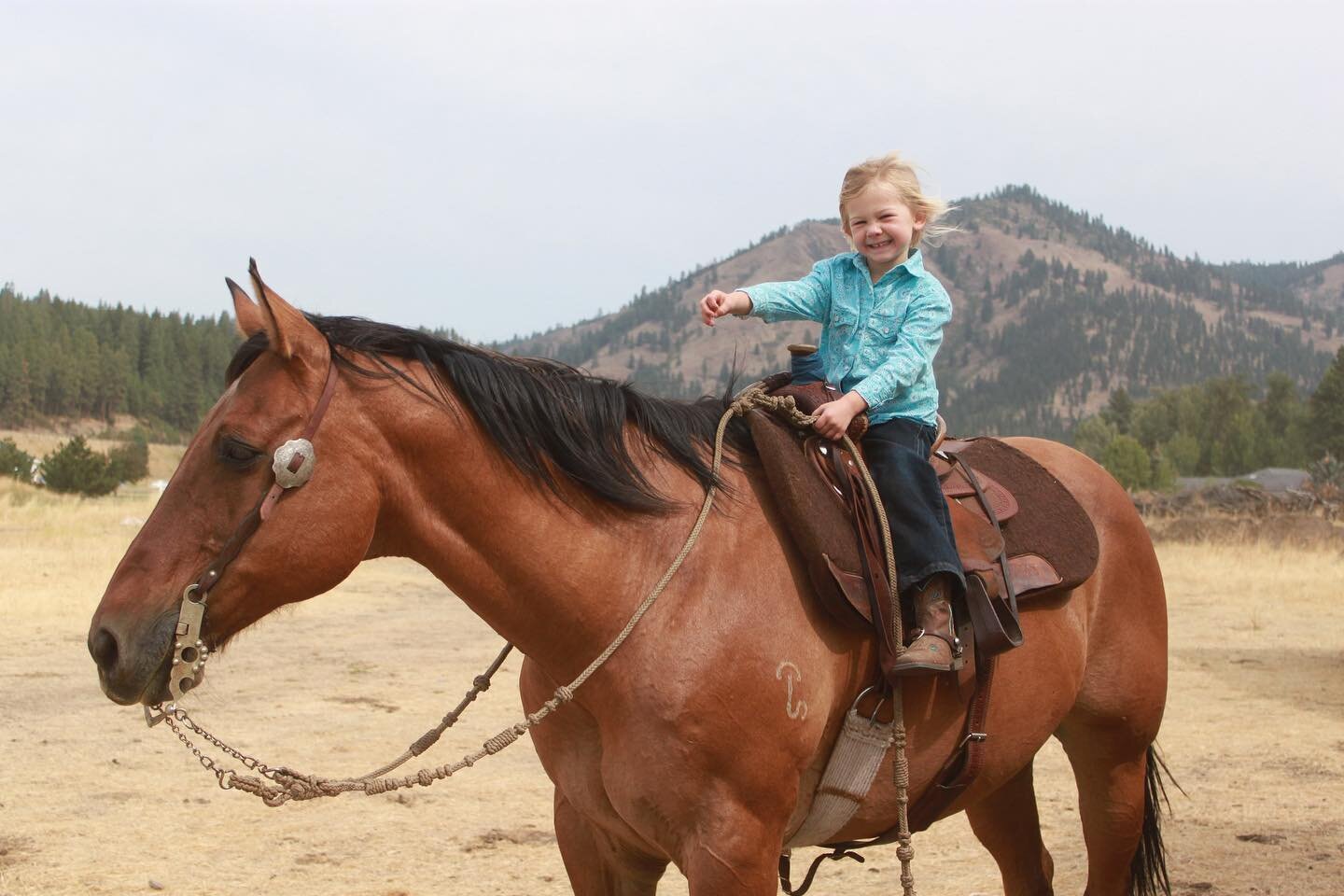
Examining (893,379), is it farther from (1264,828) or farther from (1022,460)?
(1264,828)

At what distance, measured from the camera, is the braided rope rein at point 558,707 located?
266 centimetres

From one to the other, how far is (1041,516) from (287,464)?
8.22 ft

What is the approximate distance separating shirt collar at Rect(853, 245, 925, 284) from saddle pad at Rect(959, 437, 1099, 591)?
80 cm

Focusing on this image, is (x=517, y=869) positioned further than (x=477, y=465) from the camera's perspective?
Yes

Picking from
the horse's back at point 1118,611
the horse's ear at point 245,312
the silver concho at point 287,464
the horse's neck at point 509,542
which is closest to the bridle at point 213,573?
the silver concho at point 287,464

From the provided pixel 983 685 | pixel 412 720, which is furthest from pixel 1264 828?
pixel 412 720

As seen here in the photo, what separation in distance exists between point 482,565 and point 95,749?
608cm

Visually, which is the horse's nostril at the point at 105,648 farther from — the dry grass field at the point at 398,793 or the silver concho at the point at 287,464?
the dry grass field at the point at 398,793

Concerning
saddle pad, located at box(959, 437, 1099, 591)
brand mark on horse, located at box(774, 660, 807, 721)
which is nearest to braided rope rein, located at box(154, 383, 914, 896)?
brand mark on horse, located at box(774, 660, 807, 721)

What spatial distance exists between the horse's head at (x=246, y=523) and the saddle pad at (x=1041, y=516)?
6.85 ft

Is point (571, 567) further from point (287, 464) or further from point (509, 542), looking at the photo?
point (287, 464)

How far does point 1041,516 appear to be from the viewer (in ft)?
12.2

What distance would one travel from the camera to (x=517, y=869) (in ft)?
17.5

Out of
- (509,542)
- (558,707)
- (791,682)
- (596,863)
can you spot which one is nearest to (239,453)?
(509,542)
